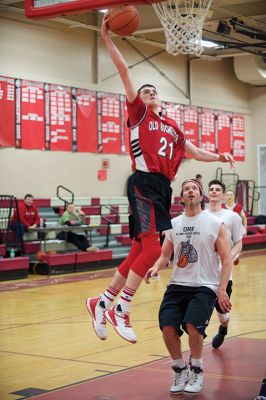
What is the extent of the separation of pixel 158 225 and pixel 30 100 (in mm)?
12353

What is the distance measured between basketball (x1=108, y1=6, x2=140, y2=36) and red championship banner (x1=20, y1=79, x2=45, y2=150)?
1214 cm

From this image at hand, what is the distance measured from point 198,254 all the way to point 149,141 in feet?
3.38

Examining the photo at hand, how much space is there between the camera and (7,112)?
1691cm

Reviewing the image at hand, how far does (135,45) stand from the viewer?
20.7m

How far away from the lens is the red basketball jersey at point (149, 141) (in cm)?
570

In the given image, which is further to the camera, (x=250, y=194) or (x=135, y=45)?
(x=250, y=194)

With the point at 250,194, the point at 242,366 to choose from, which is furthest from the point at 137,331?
the point at 250,194

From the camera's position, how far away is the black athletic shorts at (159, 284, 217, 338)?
5.73 metres

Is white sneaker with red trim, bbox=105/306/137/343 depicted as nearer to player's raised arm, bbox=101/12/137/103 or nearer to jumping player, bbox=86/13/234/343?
jumping player, bbox=86/13/234/343

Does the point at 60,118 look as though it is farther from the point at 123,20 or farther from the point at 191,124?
the point at 123,20

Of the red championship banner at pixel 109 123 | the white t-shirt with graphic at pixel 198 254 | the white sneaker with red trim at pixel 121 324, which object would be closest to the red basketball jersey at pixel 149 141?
the white t-shirt with graphic at pixel 198 254

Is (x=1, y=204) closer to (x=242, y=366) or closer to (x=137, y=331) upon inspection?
(x=137, y=331)

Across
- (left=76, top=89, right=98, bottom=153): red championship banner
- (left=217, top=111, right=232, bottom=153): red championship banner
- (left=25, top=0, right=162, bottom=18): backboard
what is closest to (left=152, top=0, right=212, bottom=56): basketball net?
(left=76, top=89, right=98, bottom=153): red championship banner

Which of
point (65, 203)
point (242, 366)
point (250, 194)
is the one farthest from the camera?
point (250, 194)
